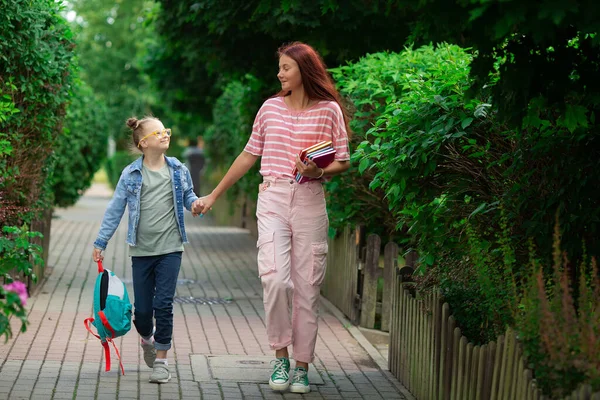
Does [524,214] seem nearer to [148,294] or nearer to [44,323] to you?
[148,294]

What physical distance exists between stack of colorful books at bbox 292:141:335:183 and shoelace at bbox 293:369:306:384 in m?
1.16

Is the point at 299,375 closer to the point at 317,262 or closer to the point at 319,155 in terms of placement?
the point at 317,262

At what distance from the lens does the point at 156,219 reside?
21.8ft

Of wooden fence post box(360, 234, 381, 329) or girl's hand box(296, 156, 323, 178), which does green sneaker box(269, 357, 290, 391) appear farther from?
wooden fence post box(360, 234, 381, 329)

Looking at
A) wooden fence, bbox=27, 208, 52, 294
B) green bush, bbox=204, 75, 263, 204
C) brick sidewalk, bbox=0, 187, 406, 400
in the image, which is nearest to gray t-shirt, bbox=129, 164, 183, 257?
brick sidewalk, bbox=0, 187, 406, 400

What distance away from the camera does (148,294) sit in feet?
22.0

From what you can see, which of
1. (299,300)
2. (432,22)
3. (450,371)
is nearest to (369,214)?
(299,300)

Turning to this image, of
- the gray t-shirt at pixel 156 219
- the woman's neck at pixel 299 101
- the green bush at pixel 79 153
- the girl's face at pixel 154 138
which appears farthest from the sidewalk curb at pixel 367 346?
the green bush at pixel 79 153

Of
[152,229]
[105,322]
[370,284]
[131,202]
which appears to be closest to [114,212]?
[131,202]

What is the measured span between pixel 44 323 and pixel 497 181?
4145 mm

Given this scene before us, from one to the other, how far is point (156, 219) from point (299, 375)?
1.32m

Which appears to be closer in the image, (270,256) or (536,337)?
(536,337)

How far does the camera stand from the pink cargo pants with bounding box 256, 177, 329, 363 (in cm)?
634

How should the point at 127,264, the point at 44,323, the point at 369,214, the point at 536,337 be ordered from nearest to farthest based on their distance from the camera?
the point at 536,337, the point at 44,323, the point at 369,214, the point at 127,264
